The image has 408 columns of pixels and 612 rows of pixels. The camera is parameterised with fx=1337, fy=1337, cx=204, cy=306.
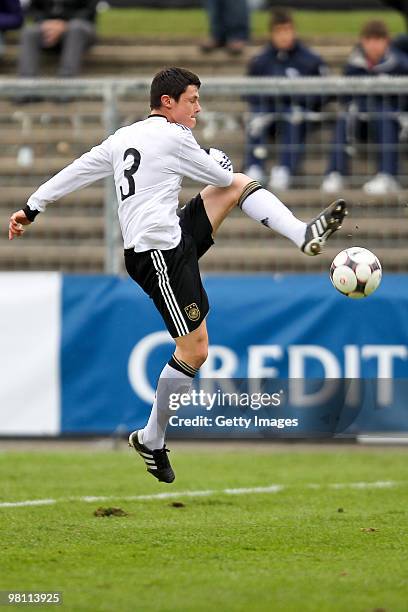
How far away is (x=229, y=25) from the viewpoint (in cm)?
1593

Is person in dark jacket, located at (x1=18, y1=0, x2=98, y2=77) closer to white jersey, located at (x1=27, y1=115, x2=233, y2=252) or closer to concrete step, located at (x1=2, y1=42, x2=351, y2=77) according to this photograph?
concrete step, located at (x1=2, y1=42, x2=351, y2=77)


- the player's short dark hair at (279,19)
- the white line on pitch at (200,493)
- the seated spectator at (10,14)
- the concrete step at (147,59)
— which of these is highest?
the seated spectator at (10,14)

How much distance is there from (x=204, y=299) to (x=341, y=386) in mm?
1990

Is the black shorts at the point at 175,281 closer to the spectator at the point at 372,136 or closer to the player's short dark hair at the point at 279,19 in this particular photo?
the spectator at the point at 372,136

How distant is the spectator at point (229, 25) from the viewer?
51.9ft

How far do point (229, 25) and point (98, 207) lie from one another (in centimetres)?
445

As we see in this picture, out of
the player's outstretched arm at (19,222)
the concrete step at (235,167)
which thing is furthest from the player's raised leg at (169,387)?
the concrete step at (235,167)

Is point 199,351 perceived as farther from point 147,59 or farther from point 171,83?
point 147,59

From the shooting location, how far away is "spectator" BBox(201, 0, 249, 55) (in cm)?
1582

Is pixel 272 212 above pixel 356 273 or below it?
above

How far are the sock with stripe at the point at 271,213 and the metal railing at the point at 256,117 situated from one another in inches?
156

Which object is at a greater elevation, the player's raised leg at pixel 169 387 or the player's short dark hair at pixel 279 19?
the player's short dark hair at pixel 279 19

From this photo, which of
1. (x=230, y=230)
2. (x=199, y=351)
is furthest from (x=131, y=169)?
(x=230, y=230)

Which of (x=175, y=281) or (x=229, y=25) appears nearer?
(x=175, y=281)
